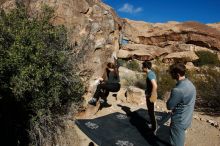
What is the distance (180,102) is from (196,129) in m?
4.07

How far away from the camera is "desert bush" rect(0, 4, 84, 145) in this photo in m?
6.49

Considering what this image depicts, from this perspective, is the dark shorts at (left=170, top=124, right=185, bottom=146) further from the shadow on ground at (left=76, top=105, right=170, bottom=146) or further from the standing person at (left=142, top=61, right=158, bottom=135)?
the shadow on ground at (left=76, top=105, right=170, bottom=146)

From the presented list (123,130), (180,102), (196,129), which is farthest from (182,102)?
(196,129)

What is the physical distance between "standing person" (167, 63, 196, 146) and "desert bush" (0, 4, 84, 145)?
2845 millimetres

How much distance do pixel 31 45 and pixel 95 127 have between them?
2.42 meters

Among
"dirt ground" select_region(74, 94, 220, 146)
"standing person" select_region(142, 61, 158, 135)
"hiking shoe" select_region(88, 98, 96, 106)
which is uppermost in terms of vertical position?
"standing person" select_region(142, 61, 158, 135)

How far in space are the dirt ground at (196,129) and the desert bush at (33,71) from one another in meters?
0.75

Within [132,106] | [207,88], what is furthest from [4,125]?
[207,88]

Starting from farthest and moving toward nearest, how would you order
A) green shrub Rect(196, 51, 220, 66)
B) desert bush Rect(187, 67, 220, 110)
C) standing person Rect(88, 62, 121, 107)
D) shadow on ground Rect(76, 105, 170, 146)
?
green shrub Rect(196, 51, 220, 66)
desert bush Rect(187, 67, 220, 110)
standing person Rect(88, 62, 121, 107)
shadow on ground Rect(76, 105, 170, 146)

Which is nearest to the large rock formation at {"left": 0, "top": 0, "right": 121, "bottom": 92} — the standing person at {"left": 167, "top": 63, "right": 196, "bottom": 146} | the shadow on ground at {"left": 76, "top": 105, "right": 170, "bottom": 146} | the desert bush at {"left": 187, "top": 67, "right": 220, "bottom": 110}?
the shadow on ground at {"left": 76, "top": 105, "right": 170, "bottom": 146}

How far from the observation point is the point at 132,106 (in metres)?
10.1

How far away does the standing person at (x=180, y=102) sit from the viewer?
493 cm

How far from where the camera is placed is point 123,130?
25.4 feet

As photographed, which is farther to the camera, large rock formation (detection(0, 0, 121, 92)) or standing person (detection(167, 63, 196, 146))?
large rock formation (detection(0, 0, 121, 92))
